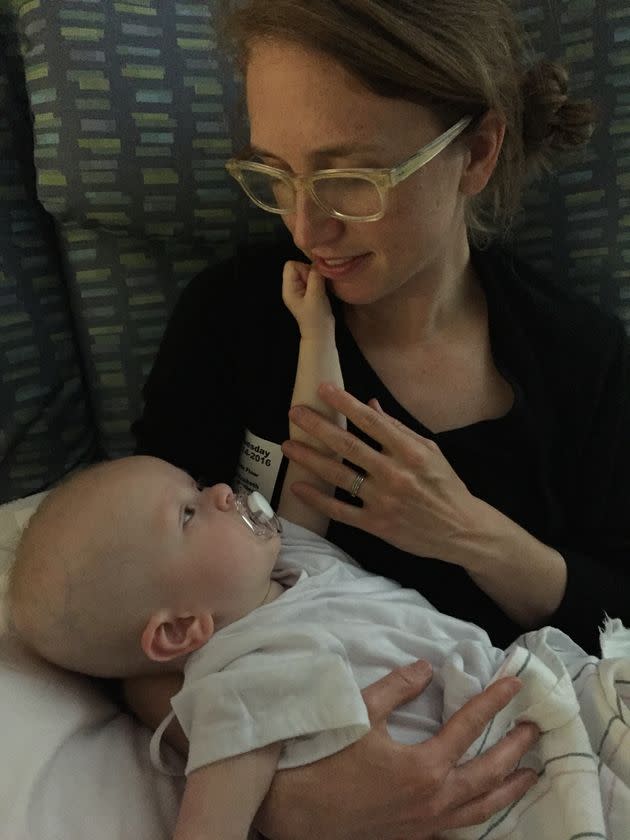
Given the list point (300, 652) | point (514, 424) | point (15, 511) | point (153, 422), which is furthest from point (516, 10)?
point (15, 511)

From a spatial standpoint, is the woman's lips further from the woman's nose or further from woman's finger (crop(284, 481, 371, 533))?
woman's finger (crop(284, 481, 371, 533))

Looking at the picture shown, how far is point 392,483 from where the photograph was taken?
44.6 inches

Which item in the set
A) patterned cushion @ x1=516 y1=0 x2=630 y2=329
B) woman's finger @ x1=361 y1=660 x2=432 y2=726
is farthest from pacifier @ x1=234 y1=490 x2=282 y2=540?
patterned cushion @ x1=516 y1=0 x2=630 y2=329

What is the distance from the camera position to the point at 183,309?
4.34 feet

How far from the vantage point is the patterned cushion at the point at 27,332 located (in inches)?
56.3

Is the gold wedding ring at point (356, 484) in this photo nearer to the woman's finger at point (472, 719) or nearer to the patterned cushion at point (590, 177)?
the woman's finger at point (472, 719)

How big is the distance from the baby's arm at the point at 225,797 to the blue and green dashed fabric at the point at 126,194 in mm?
815

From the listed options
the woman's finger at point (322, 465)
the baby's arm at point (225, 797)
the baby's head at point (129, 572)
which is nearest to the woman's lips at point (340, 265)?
the woman's finger at point (322, 465)

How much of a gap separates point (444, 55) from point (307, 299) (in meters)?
0.40

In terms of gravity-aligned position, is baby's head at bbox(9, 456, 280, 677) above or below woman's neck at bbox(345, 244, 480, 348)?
below

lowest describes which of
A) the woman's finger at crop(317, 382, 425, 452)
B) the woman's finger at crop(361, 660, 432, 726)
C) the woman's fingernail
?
the woman's finger at crop(361, 660, 432, 726)

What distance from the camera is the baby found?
91cm

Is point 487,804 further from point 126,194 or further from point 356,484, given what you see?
point 126,194

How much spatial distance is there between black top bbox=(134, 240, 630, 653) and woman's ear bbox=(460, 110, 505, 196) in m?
0.20
